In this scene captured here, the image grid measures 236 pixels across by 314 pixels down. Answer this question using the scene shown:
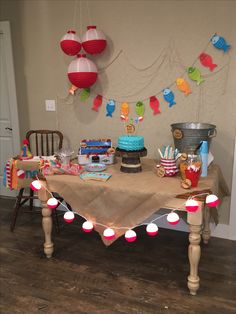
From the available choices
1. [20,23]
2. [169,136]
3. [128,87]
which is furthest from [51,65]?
[169,136]

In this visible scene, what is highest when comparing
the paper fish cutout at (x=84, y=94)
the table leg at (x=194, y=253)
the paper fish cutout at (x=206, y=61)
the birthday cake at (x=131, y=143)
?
the paper fish cutout at (x=206, y=61)

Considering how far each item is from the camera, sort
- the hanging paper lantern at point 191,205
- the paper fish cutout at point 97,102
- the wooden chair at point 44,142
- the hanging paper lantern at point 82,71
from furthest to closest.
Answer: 1. the wooden chair at point 44,142
2. the paper fish cutout at point 97,102
3. the hanging paper lantern at point 82,71
4. the hanging paper lantern at point 191,205

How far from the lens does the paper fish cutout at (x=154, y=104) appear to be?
2771mm

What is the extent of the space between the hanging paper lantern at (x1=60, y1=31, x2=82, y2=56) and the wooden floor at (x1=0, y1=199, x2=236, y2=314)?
5.35ft

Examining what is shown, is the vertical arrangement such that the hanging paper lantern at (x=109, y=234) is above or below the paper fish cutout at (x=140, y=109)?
below

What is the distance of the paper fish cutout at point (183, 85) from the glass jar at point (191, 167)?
0.78 meters

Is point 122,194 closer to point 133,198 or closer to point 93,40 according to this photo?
point 133,198

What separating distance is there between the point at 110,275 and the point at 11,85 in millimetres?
2167

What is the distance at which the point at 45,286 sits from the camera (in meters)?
2.13

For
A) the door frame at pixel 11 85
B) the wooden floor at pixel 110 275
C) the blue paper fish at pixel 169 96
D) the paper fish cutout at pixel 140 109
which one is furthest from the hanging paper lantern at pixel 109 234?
the door frame at pixel 11 85

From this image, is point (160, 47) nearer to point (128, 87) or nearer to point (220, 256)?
point (128, 87)

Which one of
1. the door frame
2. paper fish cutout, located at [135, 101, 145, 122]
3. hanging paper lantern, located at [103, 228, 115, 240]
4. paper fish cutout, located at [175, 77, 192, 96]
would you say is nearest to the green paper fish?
paper fish cutout, located at [135, 101, 145, 122]

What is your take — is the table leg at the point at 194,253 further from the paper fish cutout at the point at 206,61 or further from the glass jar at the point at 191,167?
the paper fish cutout at the point at 206,61

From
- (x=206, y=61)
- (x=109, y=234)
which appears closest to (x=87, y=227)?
(x=109, y=234)
